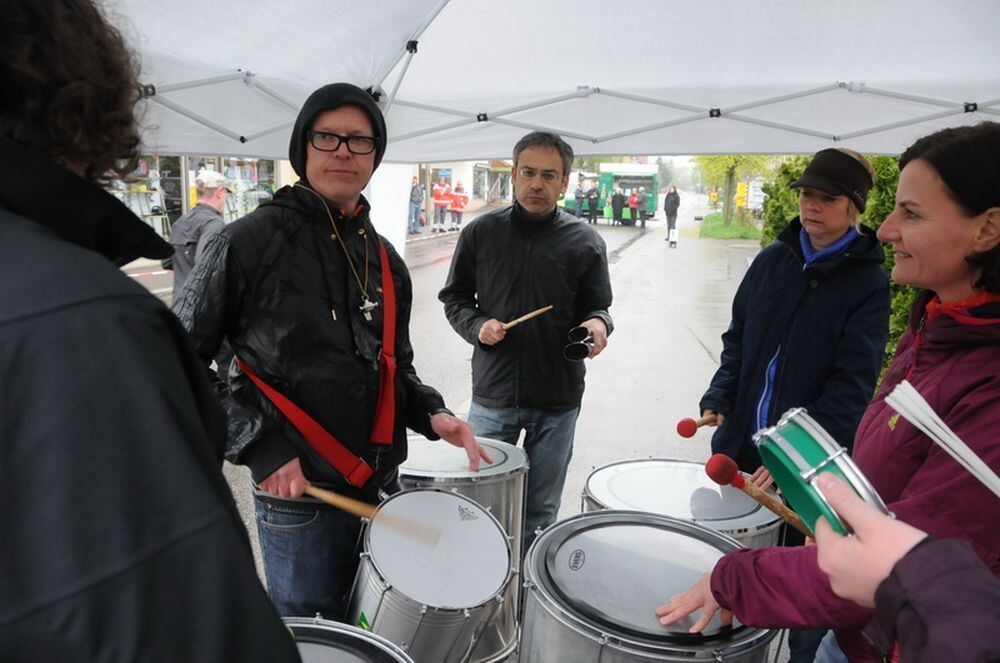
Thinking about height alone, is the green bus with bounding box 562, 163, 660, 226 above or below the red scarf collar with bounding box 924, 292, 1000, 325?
above

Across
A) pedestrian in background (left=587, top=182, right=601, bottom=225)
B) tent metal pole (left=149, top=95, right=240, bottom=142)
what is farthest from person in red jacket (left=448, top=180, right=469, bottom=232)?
tent metal pole (left=149, top=95, right=240, bottom=142)

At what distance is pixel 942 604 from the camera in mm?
799

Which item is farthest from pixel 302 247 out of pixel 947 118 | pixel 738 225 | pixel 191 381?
pixel 738 225

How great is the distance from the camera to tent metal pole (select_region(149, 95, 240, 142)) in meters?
3.00

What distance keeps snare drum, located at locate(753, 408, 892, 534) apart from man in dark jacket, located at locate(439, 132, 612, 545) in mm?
2093

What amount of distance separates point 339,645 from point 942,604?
117 cm

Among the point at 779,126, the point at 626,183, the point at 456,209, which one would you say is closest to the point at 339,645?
the point at 779,126

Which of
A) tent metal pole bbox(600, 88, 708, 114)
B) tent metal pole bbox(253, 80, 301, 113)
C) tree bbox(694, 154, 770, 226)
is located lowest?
tent metal pole bbox(253, 80, 301, 113)

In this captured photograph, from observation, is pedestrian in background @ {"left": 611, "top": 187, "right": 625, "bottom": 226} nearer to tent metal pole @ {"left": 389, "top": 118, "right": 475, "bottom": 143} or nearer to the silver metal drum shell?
tent metal pole @ {"left": 389, "top": 118, "right": 475, "bottom": 143}

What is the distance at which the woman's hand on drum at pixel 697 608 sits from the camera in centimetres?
144

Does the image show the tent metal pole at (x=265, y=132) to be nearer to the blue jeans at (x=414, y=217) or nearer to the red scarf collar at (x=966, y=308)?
the red scarf collar at (x=966, y=308)

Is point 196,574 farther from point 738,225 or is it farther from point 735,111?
point 738,225

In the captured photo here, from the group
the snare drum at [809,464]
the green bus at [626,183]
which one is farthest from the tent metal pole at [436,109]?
the green bus at [626,183]

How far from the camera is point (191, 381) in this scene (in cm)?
69
